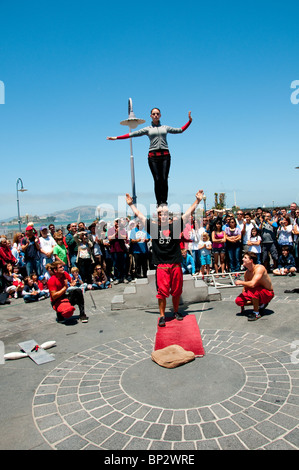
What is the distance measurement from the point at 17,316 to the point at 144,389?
4282 millimetres

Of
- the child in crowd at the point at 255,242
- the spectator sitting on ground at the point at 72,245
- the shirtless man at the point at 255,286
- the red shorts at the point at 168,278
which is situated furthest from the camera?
the spectator sitting on ground at the point at 72,245

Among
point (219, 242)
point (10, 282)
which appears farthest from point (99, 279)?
point (219, 242)

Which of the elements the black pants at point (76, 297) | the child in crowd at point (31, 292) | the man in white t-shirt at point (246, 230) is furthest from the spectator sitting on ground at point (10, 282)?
the man in white t-shirt at point (246, 230)

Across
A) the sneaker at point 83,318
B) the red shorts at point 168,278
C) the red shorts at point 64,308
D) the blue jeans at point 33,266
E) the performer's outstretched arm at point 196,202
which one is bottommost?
the sneaker at point 83,318

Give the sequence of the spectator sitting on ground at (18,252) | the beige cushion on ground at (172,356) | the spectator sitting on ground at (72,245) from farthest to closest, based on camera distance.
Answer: the spectator sitting on ground at (18,252), the spectator sitting on ground at (72,245), the beige cushion on ground at (172,356)

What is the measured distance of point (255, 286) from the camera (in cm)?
564

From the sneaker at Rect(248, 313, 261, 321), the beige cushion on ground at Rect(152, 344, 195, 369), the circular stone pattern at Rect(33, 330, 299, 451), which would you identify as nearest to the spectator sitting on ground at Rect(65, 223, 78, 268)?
the circular stone pattern at Rect(33, 330, 299, 451)

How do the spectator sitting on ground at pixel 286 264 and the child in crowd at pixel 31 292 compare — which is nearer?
the child in crowd at pixel 31 292

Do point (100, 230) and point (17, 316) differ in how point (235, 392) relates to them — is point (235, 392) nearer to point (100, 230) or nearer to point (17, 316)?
point (17, 316)

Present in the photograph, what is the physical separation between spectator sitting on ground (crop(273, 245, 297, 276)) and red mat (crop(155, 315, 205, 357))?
4.27 meters

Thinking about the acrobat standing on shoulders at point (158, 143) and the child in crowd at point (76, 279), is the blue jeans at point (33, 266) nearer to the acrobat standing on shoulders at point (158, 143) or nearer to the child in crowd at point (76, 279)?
the child in crowd at point (76, 279)

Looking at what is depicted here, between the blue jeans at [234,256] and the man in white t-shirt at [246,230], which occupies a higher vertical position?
the man in white t-shirt at [246,230]

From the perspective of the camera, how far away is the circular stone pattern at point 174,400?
2.82m

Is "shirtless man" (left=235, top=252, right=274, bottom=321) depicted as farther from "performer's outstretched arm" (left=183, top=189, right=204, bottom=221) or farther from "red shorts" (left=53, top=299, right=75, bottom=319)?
"red shorts" (left=53, top=299, right=75, bottom=319)
